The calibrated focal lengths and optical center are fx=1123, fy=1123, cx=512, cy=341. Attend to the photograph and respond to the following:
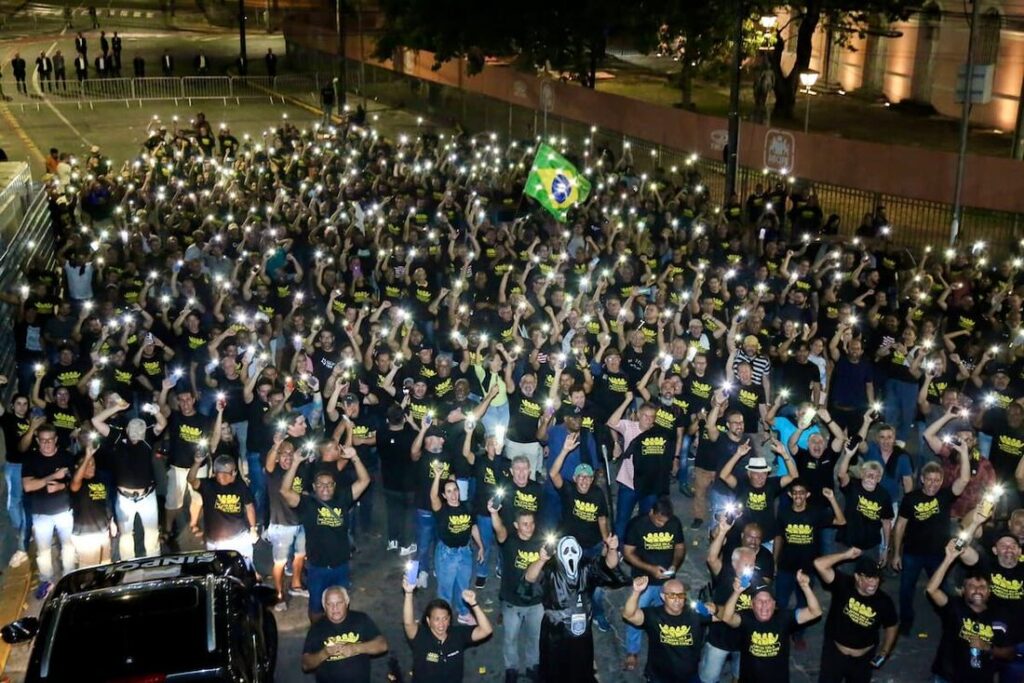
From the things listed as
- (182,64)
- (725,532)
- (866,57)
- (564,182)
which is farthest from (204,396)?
(182,64)

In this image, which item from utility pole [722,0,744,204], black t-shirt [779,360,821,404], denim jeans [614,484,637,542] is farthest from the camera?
utility pole [722,0,744,204]

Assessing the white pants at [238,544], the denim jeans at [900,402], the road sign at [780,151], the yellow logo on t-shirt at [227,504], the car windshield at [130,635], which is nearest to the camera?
the car windshield at [130,635]

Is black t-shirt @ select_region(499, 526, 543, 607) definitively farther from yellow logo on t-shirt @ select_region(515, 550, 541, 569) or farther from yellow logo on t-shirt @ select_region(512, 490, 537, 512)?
yellow logo on t-shirt @ select_region(512, 490, 537, 512)

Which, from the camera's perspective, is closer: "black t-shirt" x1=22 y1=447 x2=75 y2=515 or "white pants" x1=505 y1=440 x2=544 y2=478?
"black t-shirt" x1=22 y1=447 x2=75 y2=515

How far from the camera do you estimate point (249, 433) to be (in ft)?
34.4

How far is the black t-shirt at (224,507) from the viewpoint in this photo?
9.13 m

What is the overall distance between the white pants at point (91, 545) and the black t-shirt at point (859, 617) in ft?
19.8

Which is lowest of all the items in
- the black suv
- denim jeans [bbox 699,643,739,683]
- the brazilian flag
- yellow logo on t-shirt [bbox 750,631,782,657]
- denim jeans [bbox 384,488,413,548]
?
denim jeans [bbox 384,488,413,548]

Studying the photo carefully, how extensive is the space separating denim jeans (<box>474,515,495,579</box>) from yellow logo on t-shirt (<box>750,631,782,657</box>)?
274 cm

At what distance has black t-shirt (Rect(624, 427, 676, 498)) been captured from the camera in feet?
33.0

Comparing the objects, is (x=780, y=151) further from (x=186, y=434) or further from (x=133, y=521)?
(x=133, y=521)

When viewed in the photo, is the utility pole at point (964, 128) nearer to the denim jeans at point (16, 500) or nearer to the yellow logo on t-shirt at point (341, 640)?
the yellow logo on t-shirt at point (341, 640)

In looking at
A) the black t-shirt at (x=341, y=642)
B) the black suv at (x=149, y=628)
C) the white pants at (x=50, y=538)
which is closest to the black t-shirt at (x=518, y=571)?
the black t-shirt at (x=341, y=642)

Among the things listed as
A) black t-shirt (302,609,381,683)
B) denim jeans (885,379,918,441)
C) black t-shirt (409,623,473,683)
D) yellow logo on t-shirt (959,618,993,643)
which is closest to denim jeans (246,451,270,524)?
black t-shirt (302,609,381,683)
